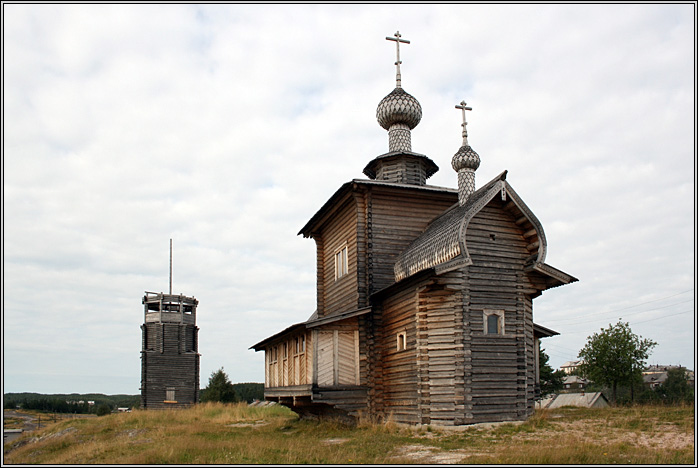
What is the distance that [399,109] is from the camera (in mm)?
24766

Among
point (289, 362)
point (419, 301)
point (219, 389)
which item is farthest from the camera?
point (219, 389)

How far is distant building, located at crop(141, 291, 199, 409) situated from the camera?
44.5m

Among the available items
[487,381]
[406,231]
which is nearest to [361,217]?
[406,231]

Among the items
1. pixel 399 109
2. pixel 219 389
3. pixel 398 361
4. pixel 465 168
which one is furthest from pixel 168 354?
pixel 465 168

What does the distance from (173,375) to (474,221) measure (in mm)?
33628

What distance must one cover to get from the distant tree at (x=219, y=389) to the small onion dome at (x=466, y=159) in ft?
134

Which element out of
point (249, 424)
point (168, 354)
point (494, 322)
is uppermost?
point (494, 322)

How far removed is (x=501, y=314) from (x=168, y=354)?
33.4m

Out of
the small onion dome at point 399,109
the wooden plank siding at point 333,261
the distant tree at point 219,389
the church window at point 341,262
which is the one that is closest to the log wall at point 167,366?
the distant tree at point 219,389

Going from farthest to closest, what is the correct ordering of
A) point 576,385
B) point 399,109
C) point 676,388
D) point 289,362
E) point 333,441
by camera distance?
point 576,385
point 676,388
point 399,109
point 289,362
point 333,441

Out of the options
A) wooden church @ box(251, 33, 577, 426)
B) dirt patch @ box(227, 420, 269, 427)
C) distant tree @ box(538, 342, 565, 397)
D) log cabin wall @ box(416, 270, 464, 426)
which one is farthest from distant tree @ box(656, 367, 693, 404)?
log cabin wall @ box(416, 270, 464, 426)

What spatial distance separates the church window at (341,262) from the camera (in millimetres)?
22328

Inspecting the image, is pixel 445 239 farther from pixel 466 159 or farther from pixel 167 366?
pixel 167 366

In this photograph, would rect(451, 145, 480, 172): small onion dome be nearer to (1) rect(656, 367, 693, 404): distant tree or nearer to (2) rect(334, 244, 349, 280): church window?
(2) rect(334, 244, 349, 280): church window
